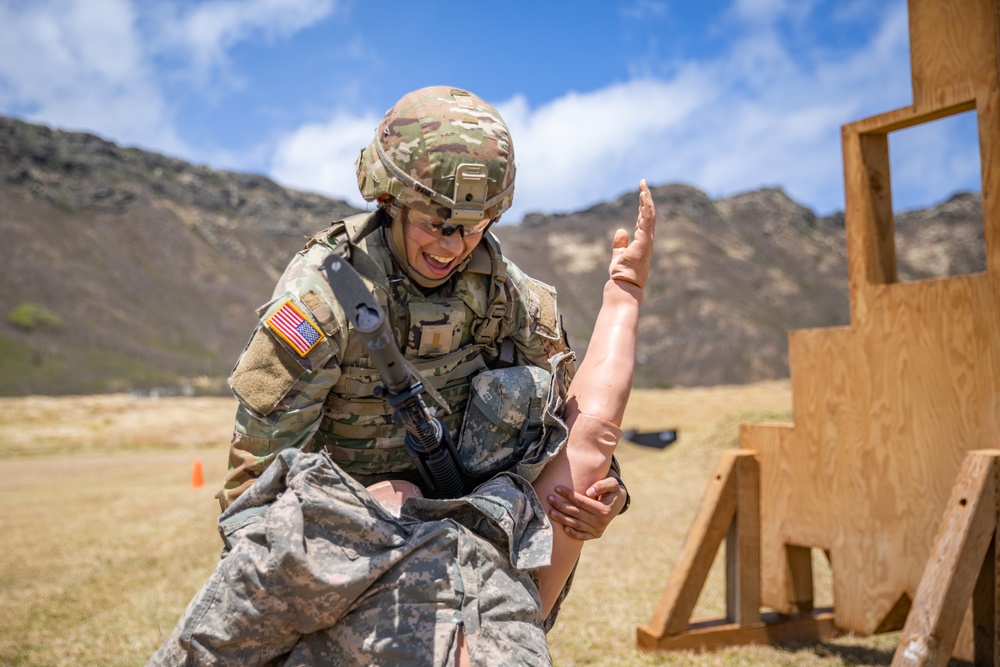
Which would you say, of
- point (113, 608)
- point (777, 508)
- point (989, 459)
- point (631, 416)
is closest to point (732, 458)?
point (777, 508)

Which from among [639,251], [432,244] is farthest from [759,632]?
[432,244]

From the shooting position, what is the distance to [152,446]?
2428 centimetres

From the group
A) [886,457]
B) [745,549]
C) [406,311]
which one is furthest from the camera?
[745,549]

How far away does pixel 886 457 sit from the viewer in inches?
179

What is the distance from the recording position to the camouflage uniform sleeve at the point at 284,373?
2502mm

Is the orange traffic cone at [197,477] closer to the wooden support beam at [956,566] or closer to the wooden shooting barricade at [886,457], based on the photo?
the wooden shooting barricade at [886,457]

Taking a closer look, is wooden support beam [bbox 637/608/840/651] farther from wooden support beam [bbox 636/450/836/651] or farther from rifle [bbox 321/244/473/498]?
rifle [bbox 321/244/473/498]

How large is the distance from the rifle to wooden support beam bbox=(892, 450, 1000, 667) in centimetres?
218

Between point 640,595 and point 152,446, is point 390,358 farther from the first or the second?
point 152,446

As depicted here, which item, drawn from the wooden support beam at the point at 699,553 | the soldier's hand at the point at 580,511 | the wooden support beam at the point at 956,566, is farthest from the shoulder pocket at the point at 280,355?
the wooden support beam at the point at 699,553

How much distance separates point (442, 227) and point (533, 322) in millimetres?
578

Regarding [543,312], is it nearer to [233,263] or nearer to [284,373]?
[284,373]

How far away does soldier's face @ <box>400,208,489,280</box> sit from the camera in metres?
2.70

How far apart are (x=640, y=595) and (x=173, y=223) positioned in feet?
212
